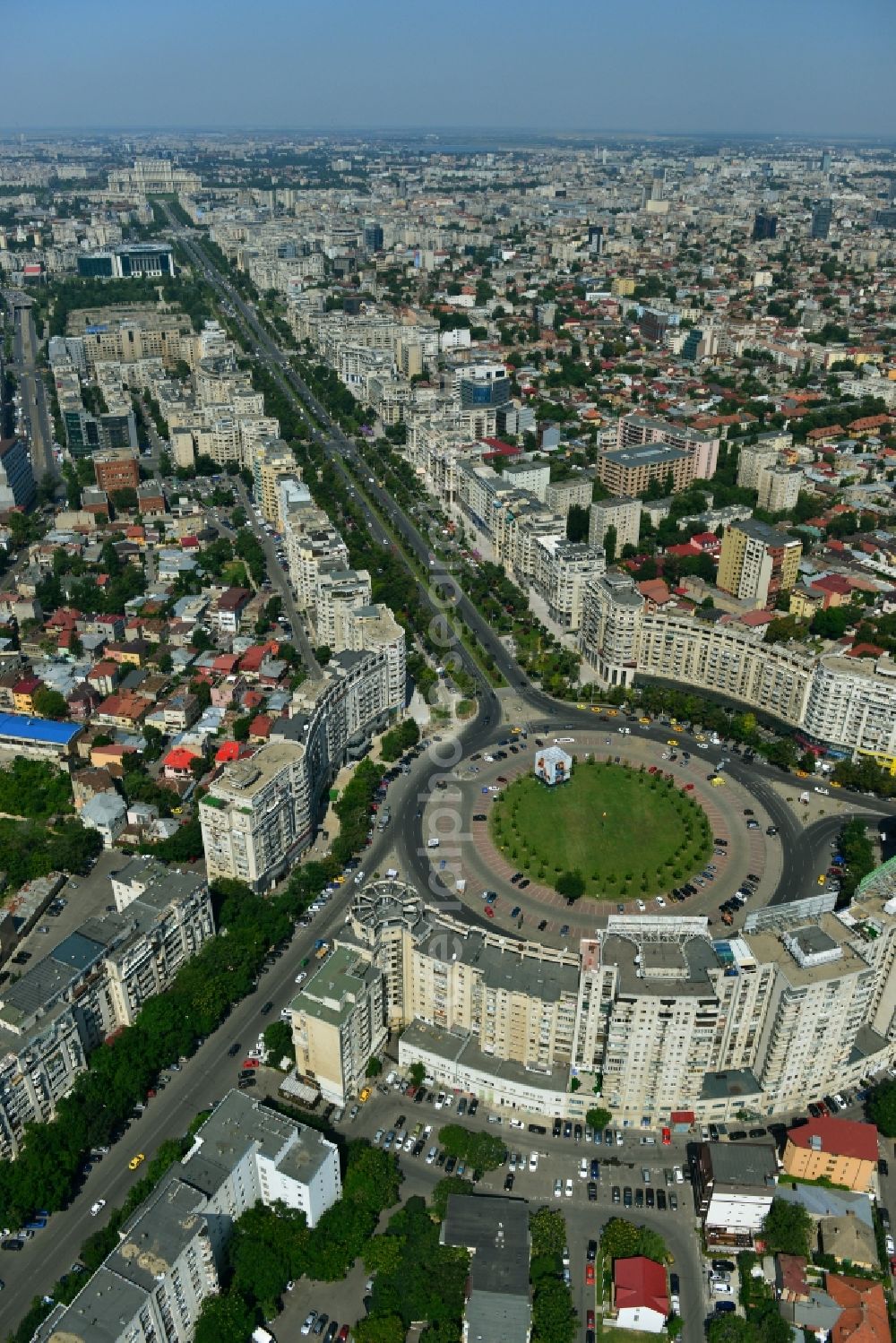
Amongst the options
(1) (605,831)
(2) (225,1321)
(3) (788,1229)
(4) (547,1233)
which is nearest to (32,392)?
(1) (605,831)

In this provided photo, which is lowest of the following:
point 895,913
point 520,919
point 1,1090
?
point 520,919

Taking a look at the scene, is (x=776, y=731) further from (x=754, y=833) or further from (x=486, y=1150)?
(x=486, y=1150)

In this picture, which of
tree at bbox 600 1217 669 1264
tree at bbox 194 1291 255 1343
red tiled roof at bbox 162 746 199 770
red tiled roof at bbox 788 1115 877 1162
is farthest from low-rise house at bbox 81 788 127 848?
red tiled roof at bbox 788 1115 877 1162

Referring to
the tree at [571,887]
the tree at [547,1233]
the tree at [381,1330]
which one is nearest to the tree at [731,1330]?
the tree at [547,1233]

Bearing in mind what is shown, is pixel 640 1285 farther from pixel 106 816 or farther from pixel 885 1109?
pixel 106 816

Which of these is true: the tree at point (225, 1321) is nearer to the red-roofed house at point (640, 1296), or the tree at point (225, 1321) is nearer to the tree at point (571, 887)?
the red-roofed house at point (640, 1296)

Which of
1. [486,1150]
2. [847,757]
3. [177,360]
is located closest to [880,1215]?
[486,1150]
